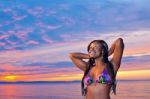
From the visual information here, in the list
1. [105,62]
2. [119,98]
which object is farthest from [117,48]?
[119,98]

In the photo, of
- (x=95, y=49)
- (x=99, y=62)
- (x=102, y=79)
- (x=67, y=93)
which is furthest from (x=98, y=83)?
(x=67, y=93)

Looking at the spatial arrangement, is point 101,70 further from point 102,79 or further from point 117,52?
point 117,52

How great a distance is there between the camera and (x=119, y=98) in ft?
153

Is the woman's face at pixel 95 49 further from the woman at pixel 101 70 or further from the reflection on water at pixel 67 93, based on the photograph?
the reflection on water at pixel 67 93

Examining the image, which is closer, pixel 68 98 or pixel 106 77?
pixel 106 77

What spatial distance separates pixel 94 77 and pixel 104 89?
19cm

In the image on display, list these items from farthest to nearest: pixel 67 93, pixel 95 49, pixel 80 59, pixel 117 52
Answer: pixel 67 93 → pixel 80 59 → pixel 117 52 → pixel 95 49

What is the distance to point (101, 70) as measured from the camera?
617cm

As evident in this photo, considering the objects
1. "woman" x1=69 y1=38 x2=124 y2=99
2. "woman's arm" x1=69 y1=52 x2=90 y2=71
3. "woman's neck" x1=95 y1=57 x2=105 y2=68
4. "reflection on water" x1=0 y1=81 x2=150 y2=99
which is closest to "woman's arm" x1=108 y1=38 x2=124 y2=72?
"woman" x1=69 y1=38 x2=124 y2=99

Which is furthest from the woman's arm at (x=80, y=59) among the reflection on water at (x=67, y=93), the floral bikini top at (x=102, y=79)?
the reflection on water at (x=67, y=93)

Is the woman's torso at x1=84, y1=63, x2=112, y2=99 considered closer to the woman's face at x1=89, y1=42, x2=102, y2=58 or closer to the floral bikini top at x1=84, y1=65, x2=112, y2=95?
the floral bikini top at x1=84, y1=65, x2=112, y2=95

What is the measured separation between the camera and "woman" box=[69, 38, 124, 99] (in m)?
6.11

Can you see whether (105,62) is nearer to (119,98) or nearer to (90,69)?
(90,69)

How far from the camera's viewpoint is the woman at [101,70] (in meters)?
6.11
